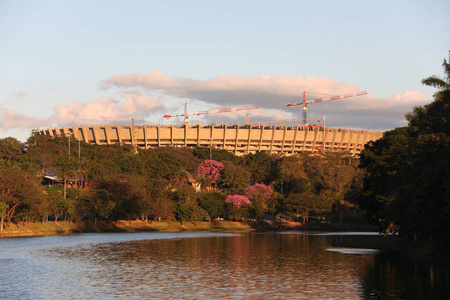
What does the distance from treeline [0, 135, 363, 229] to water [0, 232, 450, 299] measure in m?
30.3

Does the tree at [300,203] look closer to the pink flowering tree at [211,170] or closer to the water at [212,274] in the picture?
the pink flowering tree at [211,170]

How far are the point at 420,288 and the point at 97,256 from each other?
3199 cm

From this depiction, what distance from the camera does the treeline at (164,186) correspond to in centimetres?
9688

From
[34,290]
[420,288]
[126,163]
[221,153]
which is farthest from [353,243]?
[221,153]

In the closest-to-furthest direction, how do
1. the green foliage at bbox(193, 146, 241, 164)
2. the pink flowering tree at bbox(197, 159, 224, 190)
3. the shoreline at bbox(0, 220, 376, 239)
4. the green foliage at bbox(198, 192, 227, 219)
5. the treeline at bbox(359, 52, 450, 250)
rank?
the treeline at bbox(359, 52, 450, 250) < the shoreline at bbox(0, 220, 376, 239) < the green foliage at bbox(198, 192, 227, 219) < the pink flowering tree at bbox(197, 159, 224, 190) < the green foliage at bbox(193, 146, 241, 164)

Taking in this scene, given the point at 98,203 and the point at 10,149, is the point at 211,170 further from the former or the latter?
the point at 10,149

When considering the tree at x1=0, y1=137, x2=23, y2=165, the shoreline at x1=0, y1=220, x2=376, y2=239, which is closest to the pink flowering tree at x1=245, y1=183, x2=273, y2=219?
the shoreline at x1=0, y1=220, x2=376, y2=239

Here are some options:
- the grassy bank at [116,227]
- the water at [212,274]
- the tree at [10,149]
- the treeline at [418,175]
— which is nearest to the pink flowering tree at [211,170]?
the grassy bank at [116,227]

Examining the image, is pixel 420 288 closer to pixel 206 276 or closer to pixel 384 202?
pixel 206 276

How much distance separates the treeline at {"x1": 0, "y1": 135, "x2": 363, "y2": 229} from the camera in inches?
3814

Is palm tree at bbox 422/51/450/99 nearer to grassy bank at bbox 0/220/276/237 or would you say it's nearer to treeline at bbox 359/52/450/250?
treeline at bbox 359/52/450/250

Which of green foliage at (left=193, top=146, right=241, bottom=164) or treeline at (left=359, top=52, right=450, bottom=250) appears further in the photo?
green foliage at (left=193, top=146, right=241, bottom=164)

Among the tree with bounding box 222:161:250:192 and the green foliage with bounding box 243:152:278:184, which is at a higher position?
the green foliage with bounding box 243:152:278:184

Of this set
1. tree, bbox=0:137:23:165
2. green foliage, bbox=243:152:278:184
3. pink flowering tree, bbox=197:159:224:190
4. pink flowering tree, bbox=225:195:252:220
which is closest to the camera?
pink flowering tree, bbox=225:195:252:220
